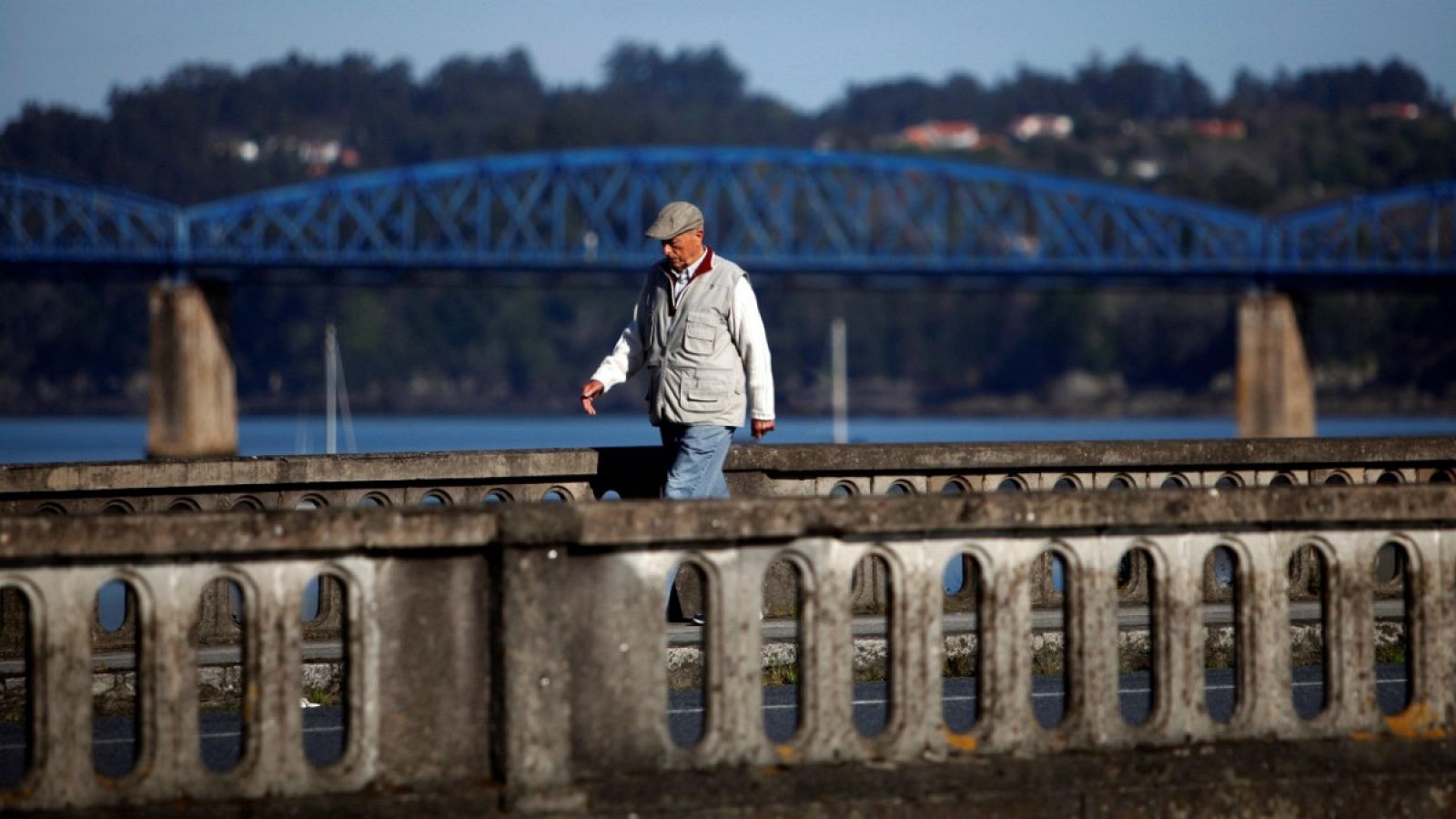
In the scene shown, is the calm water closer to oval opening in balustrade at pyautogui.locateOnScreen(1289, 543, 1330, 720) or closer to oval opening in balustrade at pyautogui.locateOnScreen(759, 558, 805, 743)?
oval opening in balustrade at pyautogui.locateOnScreen(1289, 543, 1330, 720)

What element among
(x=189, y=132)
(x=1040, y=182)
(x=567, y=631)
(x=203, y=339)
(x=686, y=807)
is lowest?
(x=686, y=807)

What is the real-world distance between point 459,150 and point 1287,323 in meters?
120

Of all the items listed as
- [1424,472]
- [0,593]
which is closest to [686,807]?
[0,593]

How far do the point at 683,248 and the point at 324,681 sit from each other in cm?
253

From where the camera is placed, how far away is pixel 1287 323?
8769cm

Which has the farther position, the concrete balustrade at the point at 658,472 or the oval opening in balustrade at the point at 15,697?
the concrete balustrade at the point at 658,472

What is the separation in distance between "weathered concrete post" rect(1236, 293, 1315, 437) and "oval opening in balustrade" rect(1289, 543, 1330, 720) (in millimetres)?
63956

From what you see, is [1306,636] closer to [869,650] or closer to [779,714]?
[869,650]

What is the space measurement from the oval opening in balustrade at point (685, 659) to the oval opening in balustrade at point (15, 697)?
7.67 ft

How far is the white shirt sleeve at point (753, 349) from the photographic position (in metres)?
9.41

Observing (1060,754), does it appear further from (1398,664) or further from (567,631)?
(1398,664)

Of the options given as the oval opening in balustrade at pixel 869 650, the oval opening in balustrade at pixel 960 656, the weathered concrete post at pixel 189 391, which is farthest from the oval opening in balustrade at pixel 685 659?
the weathered concrete post at pixel 189 391

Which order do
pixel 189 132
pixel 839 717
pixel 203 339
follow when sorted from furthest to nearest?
1. pixel 189 132
2. pixel 203 339
3. pixel 839 717

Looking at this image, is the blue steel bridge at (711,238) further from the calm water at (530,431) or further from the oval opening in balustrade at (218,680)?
the oval opening in balustrade at (218,680)
